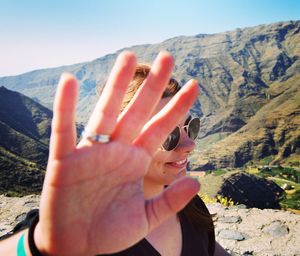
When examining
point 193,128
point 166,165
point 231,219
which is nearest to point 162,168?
point 166,165

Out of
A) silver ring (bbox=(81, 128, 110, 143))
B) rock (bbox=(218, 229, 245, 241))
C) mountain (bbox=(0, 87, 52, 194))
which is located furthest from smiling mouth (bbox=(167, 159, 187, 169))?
mountain (bbox=(0, 87, 52, 194))

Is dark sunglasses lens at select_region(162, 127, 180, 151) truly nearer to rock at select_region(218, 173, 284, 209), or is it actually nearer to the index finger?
the index finger

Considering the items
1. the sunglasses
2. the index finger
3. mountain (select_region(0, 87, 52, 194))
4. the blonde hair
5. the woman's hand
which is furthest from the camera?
mountain (select_region(0, 87, 52, 194))

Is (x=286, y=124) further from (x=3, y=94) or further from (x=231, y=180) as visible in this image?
(x=231, y=180)

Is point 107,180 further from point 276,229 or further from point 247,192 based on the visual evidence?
point 247,192

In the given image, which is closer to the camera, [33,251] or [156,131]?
[33,251]

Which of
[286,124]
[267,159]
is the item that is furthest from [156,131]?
[286,124]

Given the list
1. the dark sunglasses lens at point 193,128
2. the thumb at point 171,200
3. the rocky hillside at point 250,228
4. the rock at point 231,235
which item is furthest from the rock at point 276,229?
the thumb at point 171,200
